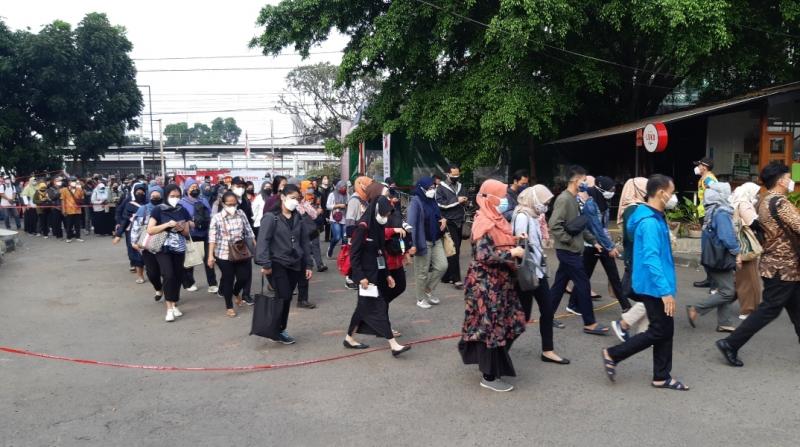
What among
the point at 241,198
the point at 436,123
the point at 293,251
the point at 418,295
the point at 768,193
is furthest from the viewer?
the point at 436,123

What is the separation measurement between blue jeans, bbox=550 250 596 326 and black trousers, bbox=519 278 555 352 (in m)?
0.62

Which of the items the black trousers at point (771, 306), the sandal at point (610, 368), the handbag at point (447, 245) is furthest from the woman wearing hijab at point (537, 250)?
the handbag at point (447, 245)

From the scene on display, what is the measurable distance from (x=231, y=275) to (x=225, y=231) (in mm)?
603

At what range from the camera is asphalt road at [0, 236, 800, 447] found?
4.19m

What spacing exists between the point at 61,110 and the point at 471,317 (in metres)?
27.7

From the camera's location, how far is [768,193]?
542 centimetres

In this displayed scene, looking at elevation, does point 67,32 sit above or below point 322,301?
above

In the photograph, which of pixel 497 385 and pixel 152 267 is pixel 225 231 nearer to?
pixel 152 267

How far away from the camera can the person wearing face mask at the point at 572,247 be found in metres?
6.24

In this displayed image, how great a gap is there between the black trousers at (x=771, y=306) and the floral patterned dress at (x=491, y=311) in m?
2.08

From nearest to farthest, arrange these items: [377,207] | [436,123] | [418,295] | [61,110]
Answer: [377,207]
[418,295]
[436,123]
[61,110]

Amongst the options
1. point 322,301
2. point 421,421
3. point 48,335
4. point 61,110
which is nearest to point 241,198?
point 322,301

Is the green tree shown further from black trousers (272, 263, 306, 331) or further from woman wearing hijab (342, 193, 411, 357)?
black trousers (272, 263, 306, 331)

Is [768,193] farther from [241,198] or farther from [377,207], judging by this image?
[241,198]
